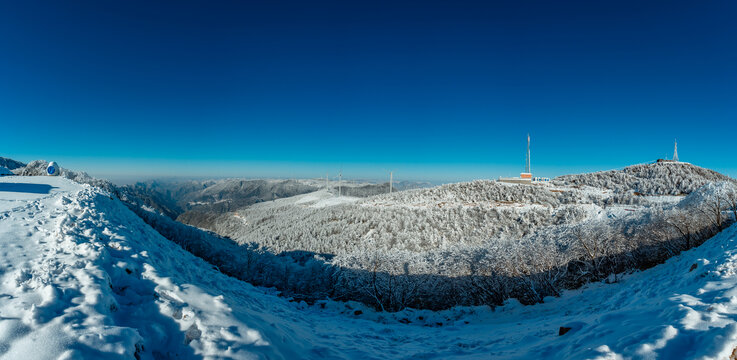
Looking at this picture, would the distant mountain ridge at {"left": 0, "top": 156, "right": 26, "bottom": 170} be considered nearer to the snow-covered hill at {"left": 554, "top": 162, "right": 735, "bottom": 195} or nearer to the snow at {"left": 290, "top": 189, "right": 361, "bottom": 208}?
the snow at {"left": 290, "top": 189, "right": 361, "bottom": 208}

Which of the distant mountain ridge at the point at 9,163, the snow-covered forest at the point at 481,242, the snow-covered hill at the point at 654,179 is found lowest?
the snow-covered forest at the point at 481,242

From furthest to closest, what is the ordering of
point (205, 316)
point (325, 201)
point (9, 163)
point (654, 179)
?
point (325, 201) < point (654, 179) < point (9, 163) < point (205, 316)

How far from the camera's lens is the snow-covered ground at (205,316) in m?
4.28

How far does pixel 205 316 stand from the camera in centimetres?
567

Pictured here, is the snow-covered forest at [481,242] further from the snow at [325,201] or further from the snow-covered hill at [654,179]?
the snow at [325,201]

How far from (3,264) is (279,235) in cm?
3520

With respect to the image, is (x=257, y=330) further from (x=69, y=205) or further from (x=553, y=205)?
(x=553, y=205)

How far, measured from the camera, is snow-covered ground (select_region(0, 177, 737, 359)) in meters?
4.28

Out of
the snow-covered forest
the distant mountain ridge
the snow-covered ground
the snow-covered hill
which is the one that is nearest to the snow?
the snow-covered forest

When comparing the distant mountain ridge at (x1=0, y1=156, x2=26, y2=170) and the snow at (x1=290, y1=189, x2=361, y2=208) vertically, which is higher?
the distant mountain ridge at (x1=0, y1=156, x2=26, y2=170)

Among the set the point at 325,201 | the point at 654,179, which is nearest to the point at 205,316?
the point at 654,179

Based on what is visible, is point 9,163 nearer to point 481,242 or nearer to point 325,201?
point 325,201

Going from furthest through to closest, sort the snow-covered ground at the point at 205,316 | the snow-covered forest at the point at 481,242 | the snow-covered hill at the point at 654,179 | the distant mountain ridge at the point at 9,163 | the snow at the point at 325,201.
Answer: the snow at the point at 325,201 → the snow-covered hill at the point at 654,179 → the distant mountain ridge at the point at 9,163 → the snow-covered forest at the point at 481,242 → the snow-covered ground at the point at 205,316

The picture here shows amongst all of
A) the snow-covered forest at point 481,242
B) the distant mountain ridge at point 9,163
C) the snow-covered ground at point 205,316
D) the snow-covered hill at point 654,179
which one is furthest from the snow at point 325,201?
the snow-covered ground at point 205,316
